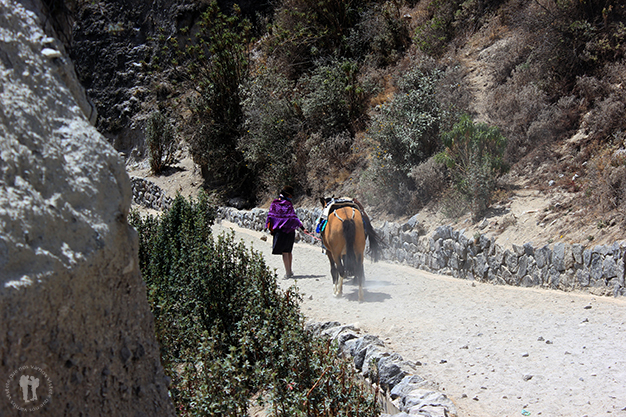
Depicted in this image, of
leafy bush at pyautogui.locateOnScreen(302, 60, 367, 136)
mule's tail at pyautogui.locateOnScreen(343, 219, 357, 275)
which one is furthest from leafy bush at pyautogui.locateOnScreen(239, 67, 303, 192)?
mule's tail at pyautogui.locateOnScreen(343, 219, 357, 275)

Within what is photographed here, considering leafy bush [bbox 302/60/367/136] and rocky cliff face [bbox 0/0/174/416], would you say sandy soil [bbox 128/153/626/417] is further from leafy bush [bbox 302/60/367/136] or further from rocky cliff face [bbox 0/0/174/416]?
leafy bush [bbox 302/60/367/136]

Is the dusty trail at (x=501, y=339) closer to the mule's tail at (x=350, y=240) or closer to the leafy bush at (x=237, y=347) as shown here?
the mule's tail at (x=350, y=240)

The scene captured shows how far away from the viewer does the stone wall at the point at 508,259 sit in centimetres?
632

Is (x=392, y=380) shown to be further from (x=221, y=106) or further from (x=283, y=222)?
(x=221, y=106)

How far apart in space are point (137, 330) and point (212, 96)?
818 inches

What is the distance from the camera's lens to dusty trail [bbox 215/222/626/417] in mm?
3965

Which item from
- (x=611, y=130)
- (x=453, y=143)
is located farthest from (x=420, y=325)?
(x=611, y=130)

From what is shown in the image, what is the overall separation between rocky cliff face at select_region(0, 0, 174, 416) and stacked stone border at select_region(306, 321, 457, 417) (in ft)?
6.86

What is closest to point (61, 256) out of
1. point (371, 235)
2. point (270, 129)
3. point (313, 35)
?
point (371, 235)

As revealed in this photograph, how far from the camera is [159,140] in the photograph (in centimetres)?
2556

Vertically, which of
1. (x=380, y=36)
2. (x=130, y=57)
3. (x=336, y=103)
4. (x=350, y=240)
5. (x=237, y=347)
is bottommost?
(x=237, y=347)

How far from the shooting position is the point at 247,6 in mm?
30109

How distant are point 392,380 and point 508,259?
428 cm
